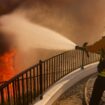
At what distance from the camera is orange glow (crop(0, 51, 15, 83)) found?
12602 millimetres

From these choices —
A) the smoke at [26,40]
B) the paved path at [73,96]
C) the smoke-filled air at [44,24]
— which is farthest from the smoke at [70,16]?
the paved path at [73,96]

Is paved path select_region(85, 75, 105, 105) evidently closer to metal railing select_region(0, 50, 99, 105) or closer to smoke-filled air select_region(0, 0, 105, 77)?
metal railing select_region(0, 50, 99, 105)

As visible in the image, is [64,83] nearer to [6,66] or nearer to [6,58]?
[6,66]

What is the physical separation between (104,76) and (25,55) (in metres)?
10.6

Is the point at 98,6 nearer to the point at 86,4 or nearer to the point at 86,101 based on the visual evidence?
Answer: the point at 86,4

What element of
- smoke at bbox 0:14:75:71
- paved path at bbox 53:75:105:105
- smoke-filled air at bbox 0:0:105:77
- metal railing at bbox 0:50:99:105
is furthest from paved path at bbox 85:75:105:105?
smoke-filled air at bbox 0:0:105:77

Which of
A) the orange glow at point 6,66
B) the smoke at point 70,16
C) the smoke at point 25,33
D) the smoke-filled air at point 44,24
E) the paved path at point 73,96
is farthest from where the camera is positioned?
the smoke at point 70,16

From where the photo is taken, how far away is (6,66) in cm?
1355

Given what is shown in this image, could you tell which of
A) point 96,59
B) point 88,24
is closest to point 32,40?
point 88,24

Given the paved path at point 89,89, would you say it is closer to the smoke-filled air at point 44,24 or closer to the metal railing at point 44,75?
the metal railing at point 44,75

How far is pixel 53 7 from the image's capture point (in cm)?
1853

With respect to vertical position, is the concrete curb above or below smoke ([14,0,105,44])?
below

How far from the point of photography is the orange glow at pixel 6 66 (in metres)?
12.6

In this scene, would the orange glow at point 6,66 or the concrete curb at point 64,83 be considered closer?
the concrete curb at point 64,83
